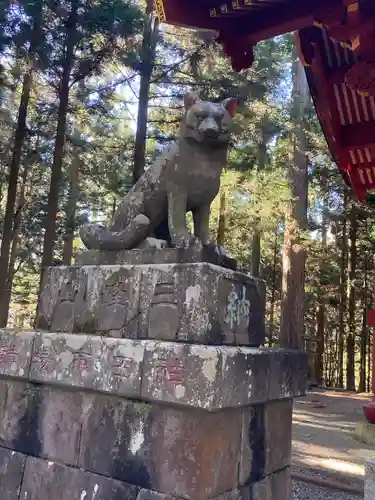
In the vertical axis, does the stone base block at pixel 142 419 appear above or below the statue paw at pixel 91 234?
below

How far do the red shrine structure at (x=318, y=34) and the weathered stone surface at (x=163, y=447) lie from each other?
9.71ft

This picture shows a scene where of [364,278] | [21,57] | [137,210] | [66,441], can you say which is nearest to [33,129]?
[21,57]

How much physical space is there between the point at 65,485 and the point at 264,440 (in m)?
1.28

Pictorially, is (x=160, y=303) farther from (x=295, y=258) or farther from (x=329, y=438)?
(x=295, y=258)

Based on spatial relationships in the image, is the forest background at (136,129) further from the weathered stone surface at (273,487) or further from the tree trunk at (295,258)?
the weathered stone surface at (273,487)

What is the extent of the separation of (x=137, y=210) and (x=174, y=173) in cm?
41

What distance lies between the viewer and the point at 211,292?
2.83 m

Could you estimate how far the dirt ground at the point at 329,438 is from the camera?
18.4ft

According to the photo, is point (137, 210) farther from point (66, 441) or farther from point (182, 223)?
point (66, 441)

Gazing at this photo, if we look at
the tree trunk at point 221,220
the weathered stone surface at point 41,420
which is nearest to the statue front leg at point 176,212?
the weathered stone surface at point 41,420

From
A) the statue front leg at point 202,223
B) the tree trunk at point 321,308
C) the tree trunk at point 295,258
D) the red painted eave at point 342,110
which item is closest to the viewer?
the statue front leg at point 202,223

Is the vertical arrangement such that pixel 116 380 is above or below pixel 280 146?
below

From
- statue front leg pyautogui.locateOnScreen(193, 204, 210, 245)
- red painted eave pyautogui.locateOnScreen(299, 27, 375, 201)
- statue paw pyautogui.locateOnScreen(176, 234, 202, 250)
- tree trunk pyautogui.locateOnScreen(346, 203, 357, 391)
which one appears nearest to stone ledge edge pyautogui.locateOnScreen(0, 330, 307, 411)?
statue paw pyautogui.locateOnScreen(176, 234, 202, 250)

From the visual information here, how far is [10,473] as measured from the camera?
3.13 m
